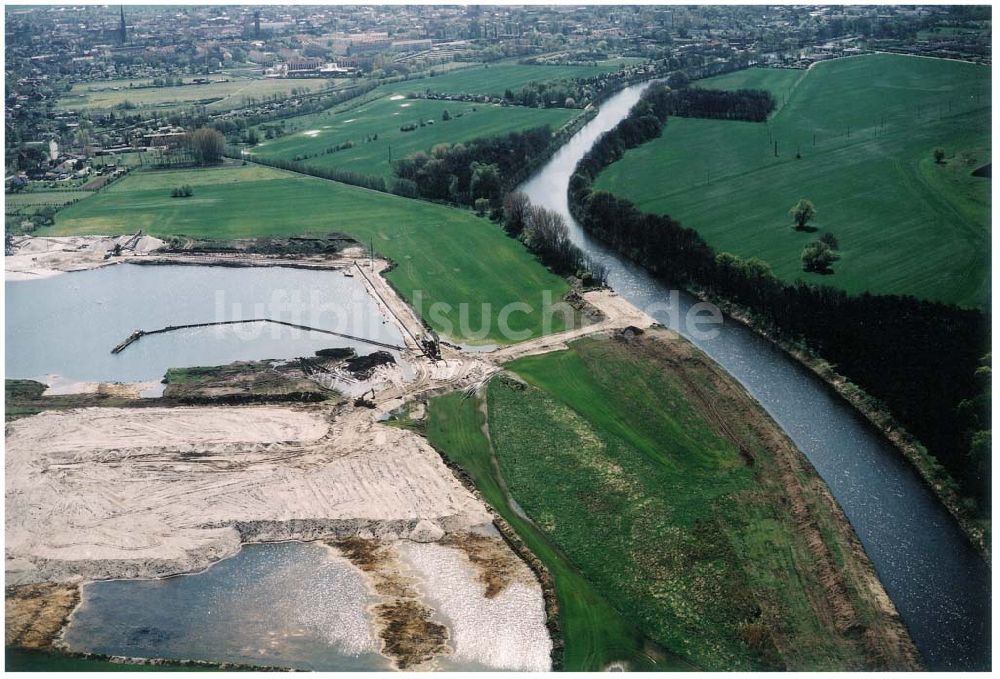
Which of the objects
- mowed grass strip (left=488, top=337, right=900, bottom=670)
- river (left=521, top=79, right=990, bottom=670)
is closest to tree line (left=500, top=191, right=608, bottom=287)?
river (left=521, top=79, right=990, bottom=670)

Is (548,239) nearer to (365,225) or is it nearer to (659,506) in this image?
(365,225)

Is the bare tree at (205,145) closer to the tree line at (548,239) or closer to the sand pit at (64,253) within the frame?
the sand pit at (64,253)

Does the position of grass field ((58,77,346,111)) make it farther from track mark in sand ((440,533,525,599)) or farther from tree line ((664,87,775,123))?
track mark in sand ((440,533,525,599))

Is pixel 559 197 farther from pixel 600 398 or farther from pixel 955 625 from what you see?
pixel 955 625

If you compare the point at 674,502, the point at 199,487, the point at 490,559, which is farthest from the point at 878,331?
the point at 199,487

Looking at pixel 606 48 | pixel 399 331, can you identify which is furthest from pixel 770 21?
pixel 399 331

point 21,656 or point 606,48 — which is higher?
point 606,48

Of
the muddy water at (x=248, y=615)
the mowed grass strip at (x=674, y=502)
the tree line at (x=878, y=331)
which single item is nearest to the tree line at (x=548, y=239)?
the tree line at (x=878, y=331)
